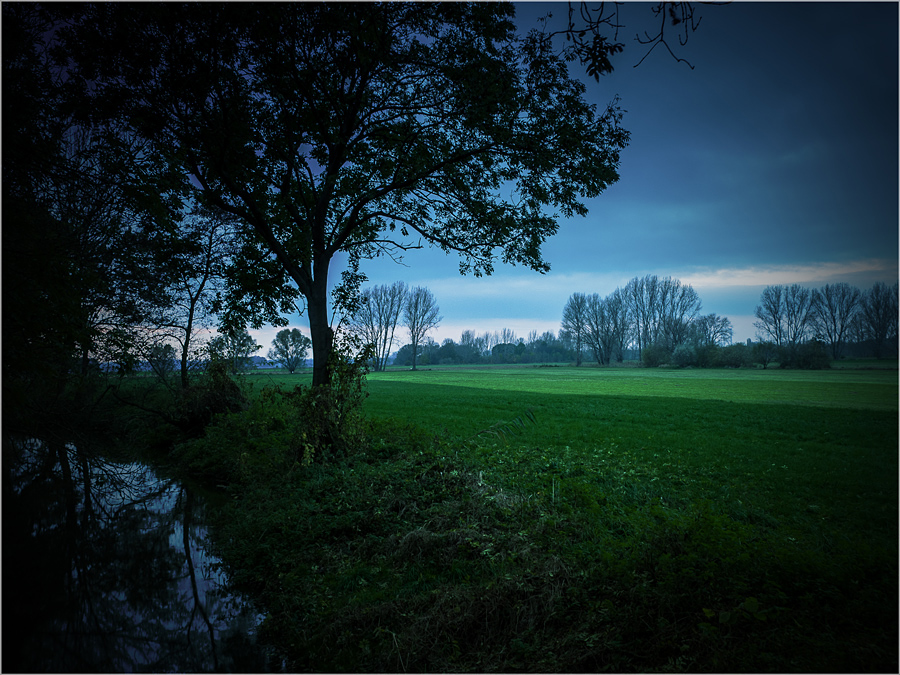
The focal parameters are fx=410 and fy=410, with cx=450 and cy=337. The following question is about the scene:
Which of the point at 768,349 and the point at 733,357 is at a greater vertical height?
the point at 768,349

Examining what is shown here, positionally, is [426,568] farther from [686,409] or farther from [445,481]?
[686,409]

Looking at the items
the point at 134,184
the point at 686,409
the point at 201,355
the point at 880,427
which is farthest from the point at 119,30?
the point at 686,409

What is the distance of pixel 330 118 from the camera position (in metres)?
10.9

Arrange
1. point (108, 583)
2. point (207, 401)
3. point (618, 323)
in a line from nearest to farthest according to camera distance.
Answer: point (108, 583), point (207, 401), point (618, 323)

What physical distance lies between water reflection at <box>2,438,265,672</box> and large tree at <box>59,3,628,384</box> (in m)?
4.66

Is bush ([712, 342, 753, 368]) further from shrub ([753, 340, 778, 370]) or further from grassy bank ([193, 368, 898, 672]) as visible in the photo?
grassy bank ([193, 368, 898, 672])

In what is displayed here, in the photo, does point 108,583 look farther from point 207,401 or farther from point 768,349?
point 768,349

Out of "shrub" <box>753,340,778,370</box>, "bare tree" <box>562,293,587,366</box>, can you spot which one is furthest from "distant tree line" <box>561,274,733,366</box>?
"shrub" <box>753,340,778,370</box>

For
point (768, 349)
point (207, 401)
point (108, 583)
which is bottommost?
point (108, 583)

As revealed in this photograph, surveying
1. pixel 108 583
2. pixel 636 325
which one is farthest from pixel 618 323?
pixel 108 583

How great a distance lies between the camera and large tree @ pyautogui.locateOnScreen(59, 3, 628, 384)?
847 centimetres

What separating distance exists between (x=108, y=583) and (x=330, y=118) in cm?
1084

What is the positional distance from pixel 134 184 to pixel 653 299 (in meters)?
95.2

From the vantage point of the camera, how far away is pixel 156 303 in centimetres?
1619
